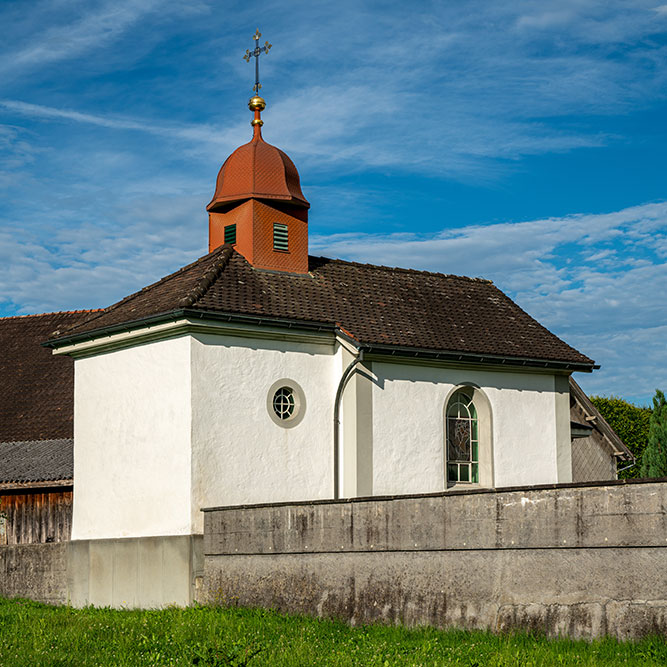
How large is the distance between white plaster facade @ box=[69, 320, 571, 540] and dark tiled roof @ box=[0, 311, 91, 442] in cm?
497

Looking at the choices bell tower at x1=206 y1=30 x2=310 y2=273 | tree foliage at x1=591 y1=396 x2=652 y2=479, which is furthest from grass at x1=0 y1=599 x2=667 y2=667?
tree foliage at x1=591 y1=396 x2=652 y2=479

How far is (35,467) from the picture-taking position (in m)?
22.4

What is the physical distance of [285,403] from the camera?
19.2m

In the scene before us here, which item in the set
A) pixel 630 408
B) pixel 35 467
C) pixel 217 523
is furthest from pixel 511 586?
pixel 630 408

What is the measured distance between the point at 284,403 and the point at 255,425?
804mm

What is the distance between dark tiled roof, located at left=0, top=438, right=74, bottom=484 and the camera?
2158 centimetres

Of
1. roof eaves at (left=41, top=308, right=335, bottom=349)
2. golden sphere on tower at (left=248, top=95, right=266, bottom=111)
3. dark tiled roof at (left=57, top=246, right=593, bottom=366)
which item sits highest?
golden sphere on tower at (left=248, top=95, right=266, bottom=111)

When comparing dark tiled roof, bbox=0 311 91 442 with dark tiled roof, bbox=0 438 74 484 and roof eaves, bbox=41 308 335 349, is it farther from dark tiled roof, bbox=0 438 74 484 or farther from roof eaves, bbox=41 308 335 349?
roof eaves, bbox=41 308 335 349

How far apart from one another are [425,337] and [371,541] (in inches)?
258

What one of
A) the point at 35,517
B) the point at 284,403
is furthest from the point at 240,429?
the point at 35,517

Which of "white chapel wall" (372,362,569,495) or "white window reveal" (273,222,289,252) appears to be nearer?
"white chapel wall" (372,362,569,495)

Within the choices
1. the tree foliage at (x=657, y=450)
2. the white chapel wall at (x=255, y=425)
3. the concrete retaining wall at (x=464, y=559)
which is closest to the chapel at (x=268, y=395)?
the white chapel wall at (x=255, y=425)

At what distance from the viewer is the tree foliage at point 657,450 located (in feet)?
97.7

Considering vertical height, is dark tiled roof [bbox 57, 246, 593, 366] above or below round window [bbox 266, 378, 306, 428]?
above
